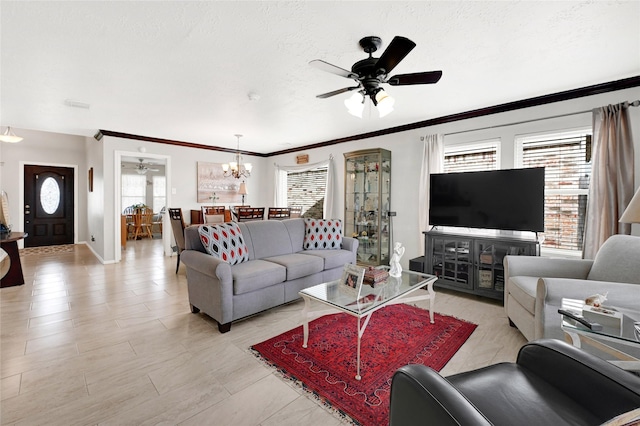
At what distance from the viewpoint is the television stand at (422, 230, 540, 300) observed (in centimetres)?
338

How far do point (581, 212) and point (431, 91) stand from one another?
7.29 feet

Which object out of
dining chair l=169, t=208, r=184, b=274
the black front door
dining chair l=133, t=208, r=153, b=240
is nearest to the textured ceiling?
dining chair l=169, t=208, r=184, b=274

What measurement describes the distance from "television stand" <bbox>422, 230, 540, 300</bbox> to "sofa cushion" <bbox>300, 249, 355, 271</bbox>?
1.11 meters

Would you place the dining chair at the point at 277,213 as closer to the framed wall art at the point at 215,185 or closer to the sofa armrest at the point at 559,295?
the framed wall art at the point at 215,185

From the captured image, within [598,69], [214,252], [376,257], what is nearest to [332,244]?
[376,257]

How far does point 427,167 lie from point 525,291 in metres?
2.43

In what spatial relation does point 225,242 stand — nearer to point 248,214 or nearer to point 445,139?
point 248,214

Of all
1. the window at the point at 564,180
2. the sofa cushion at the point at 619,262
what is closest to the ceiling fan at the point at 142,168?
the window at the point at 564,180

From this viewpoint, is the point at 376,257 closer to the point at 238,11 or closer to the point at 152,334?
the point at 152,334

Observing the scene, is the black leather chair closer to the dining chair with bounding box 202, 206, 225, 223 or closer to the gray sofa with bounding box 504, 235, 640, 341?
the gray sofa with bounding box 504, 235, 640, 341

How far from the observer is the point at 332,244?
409cm

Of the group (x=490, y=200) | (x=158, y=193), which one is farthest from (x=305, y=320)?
(x=158, y=193)

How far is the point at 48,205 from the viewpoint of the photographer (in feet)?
23.3

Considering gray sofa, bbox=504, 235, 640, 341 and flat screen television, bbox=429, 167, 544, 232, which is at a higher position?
flat screen television, bbox=429, 167, 544, 232
